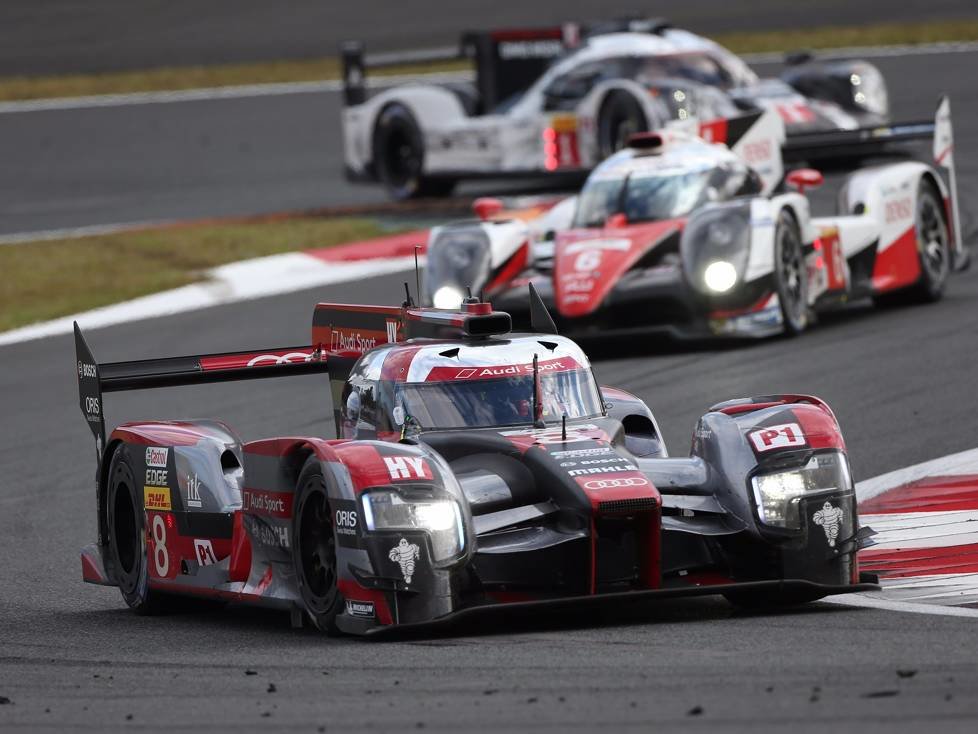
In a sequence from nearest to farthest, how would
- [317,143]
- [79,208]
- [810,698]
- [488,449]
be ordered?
[810,698] < [488,449] < [79,208] < [317,143]

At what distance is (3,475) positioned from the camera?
13.6m

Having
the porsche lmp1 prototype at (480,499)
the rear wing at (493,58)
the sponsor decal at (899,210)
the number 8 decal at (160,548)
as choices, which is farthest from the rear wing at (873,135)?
the number 8 decal at (160,548)

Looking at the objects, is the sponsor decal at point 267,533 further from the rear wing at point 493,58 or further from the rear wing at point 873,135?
the rear wing at point 493,58

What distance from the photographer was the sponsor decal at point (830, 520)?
329 inches

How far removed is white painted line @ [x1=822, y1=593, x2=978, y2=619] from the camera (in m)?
8.14

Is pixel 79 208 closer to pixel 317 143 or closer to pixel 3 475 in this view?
pixel 317 143

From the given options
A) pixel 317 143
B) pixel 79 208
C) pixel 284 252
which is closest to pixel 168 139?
pixel 317 143

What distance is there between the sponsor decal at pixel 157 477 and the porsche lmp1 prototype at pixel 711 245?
6472mm

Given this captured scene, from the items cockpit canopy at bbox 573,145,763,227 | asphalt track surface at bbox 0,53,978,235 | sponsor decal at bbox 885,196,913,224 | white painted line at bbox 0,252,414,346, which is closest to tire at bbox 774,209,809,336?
cockpit canopy at bbox 573,145,763,227

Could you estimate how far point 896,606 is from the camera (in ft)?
27.7

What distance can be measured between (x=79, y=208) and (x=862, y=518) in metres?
18.2

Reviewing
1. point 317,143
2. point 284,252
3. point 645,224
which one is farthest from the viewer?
point 317,143

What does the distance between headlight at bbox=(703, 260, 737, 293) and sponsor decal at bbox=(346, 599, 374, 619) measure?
8.32 metres

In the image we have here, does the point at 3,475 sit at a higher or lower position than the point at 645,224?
lower
